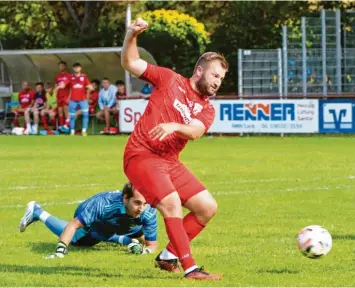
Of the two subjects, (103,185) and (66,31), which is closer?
(103,185)

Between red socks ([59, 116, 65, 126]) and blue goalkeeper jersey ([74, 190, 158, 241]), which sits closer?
blue goalkeeper jersey ([74, 190, 158, 241])

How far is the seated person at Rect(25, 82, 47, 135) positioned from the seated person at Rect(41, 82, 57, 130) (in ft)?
0.39

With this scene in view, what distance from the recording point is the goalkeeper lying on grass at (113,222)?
398 inches

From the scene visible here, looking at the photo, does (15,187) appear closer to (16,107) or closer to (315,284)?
(315,284)

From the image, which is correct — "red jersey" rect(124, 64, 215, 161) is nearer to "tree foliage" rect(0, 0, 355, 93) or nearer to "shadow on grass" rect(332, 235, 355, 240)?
"shadow on grass" rect(332, 235, 355, 240)

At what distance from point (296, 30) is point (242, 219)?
2488cm

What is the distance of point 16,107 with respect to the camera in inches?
1405

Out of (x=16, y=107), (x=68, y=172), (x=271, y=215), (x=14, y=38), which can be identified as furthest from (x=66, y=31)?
(x=271, y=215)

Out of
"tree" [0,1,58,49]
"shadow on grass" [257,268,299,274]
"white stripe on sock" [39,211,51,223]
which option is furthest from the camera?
"tree" [0,1,58,49]

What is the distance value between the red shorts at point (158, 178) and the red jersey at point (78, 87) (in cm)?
2300

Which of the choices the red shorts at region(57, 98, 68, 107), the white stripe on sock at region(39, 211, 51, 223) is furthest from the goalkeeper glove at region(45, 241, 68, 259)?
the red shorts at region(57, 98, 68, 107)

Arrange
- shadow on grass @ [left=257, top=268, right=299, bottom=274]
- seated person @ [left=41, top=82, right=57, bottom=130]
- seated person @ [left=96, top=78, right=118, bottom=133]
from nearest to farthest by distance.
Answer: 1. shadow on grass @ [left=257, top=268, right=299, bottom=274]
2. seated person @ [left=96, top=78, right=118, bottom=133]
3. seated person @ [left=41, top=82, right=57, bottom=130]

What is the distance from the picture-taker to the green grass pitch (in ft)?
29.7

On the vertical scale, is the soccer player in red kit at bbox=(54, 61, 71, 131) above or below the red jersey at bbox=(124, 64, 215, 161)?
below
